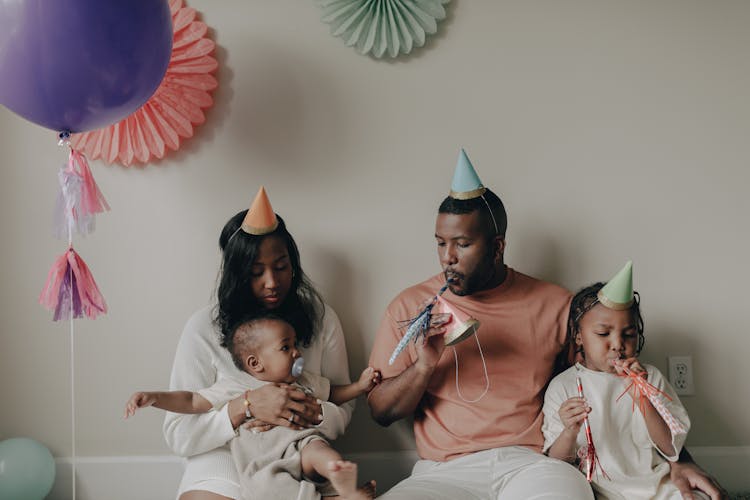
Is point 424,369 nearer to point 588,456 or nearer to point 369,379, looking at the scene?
point 369,379

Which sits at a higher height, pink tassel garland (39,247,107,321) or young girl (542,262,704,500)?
pink tassel garland (39,247,107,321)

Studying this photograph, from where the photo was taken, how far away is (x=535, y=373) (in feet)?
6.86

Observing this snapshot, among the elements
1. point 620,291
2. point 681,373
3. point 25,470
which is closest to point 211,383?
point 25,470

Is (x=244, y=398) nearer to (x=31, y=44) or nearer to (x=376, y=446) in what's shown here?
(x=376, y=446)

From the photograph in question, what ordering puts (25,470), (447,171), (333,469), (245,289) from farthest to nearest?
(447,171), (25,470), (245,289), (333,469)

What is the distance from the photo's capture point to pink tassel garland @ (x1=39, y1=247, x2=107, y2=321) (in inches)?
77.7

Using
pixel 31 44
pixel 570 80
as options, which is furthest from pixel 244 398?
pixel 570 80

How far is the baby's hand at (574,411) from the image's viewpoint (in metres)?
1.81

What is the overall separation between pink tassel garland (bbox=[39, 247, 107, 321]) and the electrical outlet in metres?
1.72

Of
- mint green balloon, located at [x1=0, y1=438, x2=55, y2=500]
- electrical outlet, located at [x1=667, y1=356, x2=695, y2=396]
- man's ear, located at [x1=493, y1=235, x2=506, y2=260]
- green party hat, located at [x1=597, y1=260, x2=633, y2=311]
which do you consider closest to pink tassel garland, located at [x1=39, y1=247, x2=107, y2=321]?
mint green balloon, located at [x1=0, y1=438, x2=55, y2=500]

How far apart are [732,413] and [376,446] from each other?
1.12 metres

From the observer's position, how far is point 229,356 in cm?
209

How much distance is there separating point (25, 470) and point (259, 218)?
104cm

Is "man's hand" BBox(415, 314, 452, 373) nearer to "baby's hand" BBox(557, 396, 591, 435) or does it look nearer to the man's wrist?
the man's wrist
